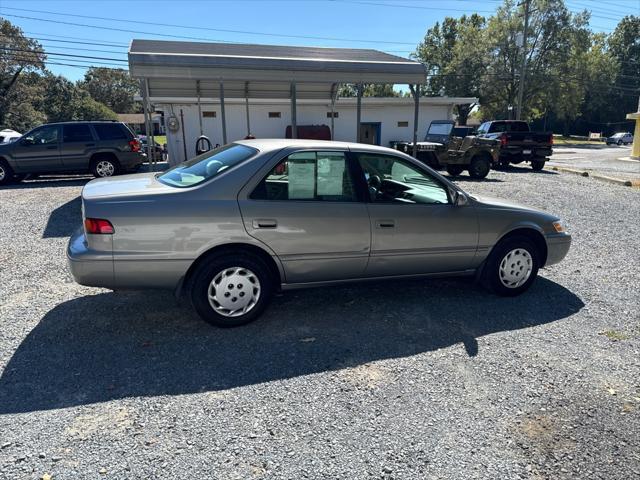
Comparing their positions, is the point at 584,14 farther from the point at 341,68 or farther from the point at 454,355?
the point at 454,355

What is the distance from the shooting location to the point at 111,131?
1355 cm

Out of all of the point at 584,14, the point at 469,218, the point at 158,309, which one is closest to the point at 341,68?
the point at 469,218

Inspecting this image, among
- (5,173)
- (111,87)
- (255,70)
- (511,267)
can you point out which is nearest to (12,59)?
(5,173)

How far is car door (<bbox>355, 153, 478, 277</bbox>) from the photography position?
13.9 ft

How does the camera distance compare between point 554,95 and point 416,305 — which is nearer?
point 416,305

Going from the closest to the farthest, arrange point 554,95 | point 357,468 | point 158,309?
point 357,468 → point 158,309 → point 554,95

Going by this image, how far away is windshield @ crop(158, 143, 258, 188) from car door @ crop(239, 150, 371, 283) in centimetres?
36

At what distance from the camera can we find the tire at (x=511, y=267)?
4727 mm

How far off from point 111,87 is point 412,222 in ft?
291

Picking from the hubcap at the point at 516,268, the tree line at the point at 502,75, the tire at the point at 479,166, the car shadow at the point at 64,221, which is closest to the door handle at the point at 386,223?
the hubcap at the point at 516,268

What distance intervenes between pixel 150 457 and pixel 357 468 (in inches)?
44.8

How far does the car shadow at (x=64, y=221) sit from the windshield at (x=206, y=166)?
149 inches

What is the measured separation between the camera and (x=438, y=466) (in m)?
2.47

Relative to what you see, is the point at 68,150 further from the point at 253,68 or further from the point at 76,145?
the point at 253,68
